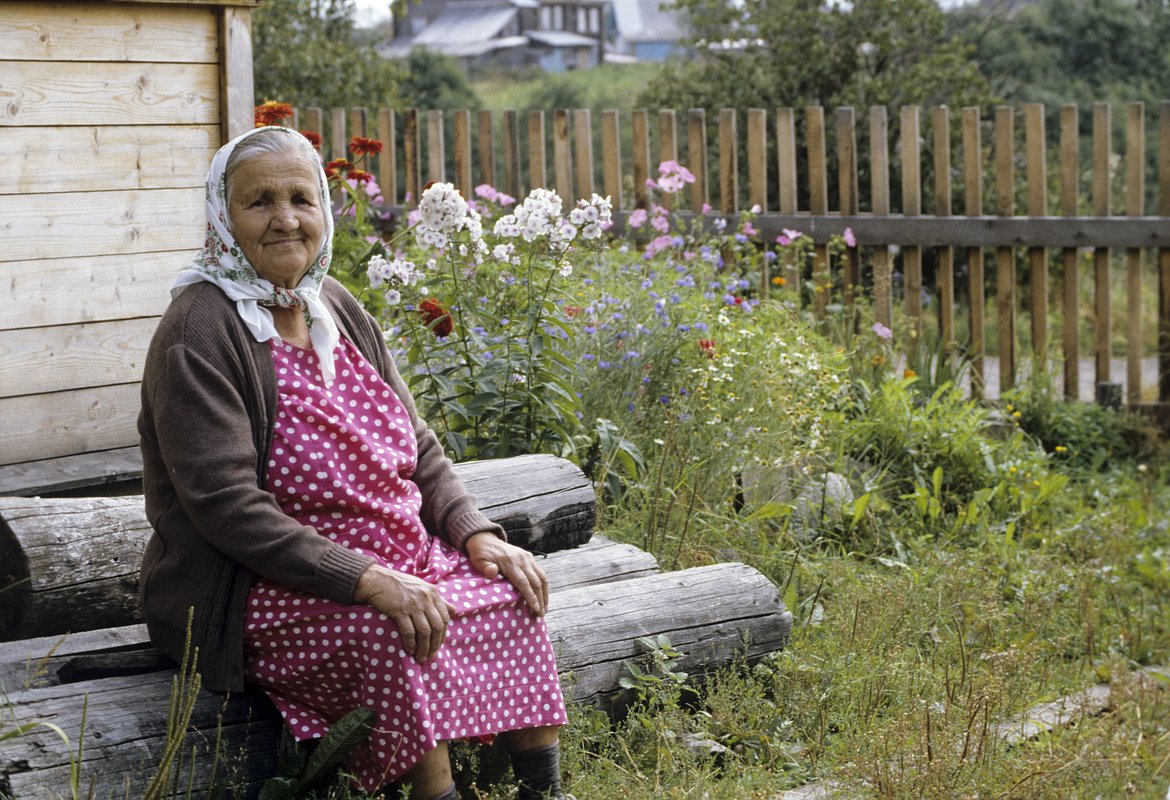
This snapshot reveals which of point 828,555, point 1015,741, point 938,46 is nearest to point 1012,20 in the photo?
point 938,46

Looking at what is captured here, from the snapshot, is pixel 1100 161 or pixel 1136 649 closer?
pixel 1136 649

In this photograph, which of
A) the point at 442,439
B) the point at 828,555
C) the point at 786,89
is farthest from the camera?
the point at 786,89

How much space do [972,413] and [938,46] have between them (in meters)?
5.35

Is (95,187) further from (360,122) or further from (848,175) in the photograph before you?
(360,122)

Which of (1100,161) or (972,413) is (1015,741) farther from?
(1100,161)

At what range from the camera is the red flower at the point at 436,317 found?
4113 mm

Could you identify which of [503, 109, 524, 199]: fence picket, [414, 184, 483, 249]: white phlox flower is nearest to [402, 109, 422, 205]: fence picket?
[503, 109, 524, 199]: fence picket

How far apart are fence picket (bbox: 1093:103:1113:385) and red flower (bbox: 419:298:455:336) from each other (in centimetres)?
453

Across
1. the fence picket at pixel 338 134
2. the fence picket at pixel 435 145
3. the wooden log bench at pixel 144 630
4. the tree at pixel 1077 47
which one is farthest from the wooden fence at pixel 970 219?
the tree at pixel 1077 47

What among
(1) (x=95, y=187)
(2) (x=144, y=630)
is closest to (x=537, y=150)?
(1) (x=95, y=187)

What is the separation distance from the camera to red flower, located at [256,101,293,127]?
434 cm

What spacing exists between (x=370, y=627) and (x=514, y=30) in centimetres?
6531

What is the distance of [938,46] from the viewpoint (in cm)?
1066

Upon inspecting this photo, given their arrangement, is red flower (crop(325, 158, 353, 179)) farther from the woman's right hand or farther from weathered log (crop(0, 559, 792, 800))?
the woman's right hand
